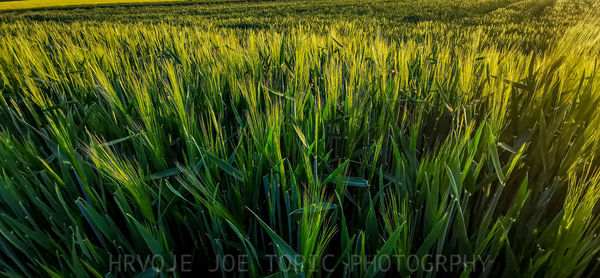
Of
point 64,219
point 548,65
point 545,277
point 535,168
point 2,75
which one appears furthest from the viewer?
point 2,75

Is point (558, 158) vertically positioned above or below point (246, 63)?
below

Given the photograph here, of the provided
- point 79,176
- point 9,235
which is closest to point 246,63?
point 79,176

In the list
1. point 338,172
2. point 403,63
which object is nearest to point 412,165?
point 338,172

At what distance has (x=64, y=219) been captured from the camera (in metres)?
0.46

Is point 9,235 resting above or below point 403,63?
below

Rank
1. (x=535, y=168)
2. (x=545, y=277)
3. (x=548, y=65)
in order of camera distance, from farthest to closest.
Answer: (x=548, y=65), (x=535, y=168), (x=545, y=277)

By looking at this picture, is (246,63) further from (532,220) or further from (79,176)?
(532,220)

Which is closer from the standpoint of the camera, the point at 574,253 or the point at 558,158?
the point at 574,253

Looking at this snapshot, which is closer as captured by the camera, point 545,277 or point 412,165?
point 545,277

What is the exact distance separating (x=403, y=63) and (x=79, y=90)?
1032 mm

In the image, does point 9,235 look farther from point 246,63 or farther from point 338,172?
point 246,63

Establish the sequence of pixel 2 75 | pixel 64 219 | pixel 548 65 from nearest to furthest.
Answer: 1. pixel 64 219
2. pixel 548 65
3. pixel 2 75

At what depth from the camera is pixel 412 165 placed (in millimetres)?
496

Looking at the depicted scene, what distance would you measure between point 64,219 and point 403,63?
909mm
